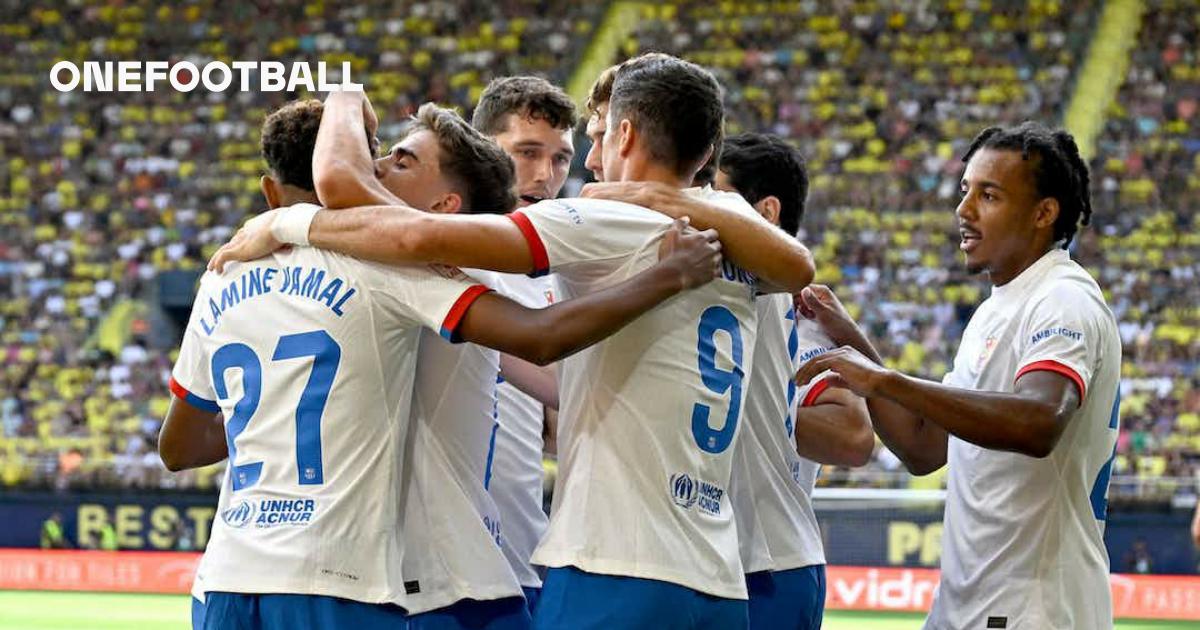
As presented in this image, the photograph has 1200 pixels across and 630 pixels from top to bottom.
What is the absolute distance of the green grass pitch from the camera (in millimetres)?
12922

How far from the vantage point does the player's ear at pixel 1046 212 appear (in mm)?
4383

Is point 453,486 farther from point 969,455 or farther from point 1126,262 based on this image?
point 1126,262

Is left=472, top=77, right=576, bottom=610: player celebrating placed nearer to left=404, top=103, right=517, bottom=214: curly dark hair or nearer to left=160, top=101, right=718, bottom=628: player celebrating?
left=404, top=103, right=517, bottom=214: curly dark hair

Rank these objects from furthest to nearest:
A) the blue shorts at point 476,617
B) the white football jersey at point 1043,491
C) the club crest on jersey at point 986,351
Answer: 1. the club crest on jersey at point 986,351
2. the white football jersey at point 1043,491
3. the blue shorts at point 476,617

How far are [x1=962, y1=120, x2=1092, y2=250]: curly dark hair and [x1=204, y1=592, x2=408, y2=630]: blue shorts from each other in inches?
89.7

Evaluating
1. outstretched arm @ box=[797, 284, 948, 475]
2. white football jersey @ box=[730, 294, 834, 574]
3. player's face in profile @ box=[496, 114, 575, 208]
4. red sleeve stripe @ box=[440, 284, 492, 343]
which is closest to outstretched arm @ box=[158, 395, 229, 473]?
red sleeve stripe @ box=[440, 284, 492, 343]

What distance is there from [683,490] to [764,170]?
60.4 inches

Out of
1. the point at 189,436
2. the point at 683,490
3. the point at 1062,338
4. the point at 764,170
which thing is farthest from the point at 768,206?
the point at 189,436

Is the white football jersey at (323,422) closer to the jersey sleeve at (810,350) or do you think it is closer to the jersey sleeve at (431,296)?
the jersey sleeve at (431,296)

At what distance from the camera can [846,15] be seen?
82.4ft

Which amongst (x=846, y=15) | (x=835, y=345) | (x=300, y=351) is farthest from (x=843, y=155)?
(x=300, y=351)

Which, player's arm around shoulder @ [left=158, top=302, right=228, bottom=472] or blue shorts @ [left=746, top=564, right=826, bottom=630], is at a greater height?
player's arm around shoulder @ [left=158, top=302, right=228, bottom=472]

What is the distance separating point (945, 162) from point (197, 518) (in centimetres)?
1284

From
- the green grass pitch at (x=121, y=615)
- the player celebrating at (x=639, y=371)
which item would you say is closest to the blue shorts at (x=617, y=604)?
the player celebrating at (x=639, y=371)
